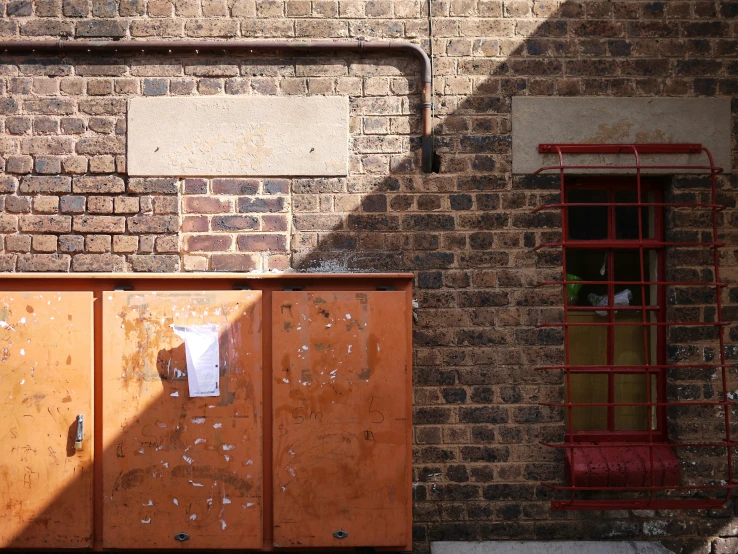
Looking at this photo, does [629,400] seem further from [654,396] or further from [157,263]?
[157,263]

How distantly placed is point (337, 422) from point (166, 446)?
930 millimetres

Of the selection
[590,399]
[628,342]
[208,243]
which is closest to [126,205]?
[208,243]

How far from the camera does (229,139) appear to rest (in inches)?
147

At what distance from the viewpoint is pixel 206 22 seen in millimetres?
3756

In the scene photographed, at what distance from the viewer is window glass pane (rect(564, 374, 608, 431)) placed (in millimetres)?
3846

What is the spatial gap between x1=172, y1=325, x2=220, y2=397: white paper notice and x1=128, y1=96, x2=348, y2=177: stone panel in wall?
3.56 ft

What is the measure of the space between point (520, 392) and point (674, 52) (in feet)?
7.89

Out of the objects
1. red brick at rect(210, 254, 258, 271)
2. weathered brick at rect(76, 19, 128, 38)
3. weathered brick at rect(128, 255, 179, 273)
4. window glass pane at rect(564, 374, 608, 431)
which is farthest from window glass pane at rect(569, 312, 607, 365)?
weathered brick at rect(76, 19, 128, 38)

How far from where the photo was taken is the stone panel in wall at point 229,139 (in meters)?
3.73

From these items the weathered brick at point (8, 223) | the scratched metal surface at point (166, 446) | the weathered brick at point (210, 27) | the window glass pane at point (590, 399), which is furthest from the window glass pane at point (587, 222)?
the weathered brick at point (8, 223)

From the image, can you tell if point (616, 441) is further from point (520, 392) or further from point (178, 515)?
point (178, 515)

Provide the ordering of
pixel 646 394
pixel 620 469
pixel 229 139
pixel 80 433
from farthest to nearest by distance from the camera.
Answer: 1. pixel 646 394
2. pixel 229 139
3. pixel 620 469
4. pixel 80 433

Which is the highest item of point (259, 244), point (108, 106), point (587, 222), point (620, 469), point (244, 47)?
point (244, 47)

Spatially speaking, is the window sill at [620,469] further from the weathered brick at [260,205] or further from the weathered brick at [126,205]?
the weathered brick at [126,205]
